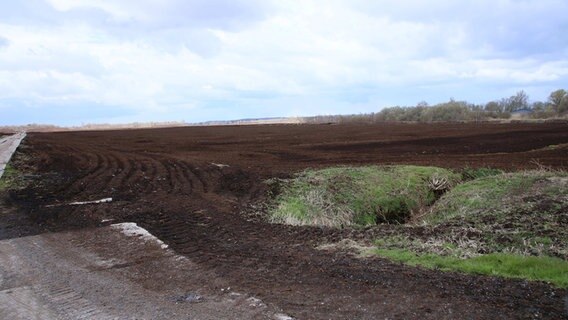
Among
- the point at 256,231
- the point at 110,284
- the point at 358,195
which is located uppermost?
the point at 110,284

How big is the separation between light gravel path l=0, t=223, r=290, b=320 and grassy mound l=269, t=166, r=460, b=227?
4.30 m

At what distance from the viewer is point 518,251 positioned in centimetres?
738

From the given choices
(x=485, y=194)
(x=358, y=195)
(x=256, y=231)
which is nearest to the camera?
(x=256, y=231)

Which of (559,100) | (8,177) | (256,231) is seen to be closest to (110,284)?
(256,231)

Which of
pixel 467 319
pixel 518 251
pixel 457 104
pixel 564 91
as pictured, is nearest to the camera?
pixel 467 319

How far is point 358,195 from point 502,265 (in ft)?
24.7

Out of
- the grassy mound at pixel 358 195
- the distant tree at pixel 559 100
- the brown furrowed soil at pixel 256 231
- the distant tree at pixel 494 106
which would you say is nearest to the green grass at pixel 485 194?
the grassy mound at pixel 358 195

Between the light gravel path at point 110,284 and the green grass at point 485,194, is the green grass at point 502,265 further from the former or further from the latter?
the green grass at point 485,194

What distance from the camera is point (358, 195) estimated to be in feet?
46.0

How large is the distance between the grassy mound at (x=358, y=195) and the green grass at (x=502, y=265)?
4745 mm

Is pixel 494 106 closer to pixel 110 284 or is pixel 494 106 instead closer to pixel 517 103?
pixel 517 103

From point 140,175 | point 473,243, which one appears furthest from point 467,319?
point 140,175

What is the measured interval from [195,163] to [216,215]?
30.7 ft

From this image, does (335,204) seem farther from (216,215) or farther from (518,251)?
(518,251)
